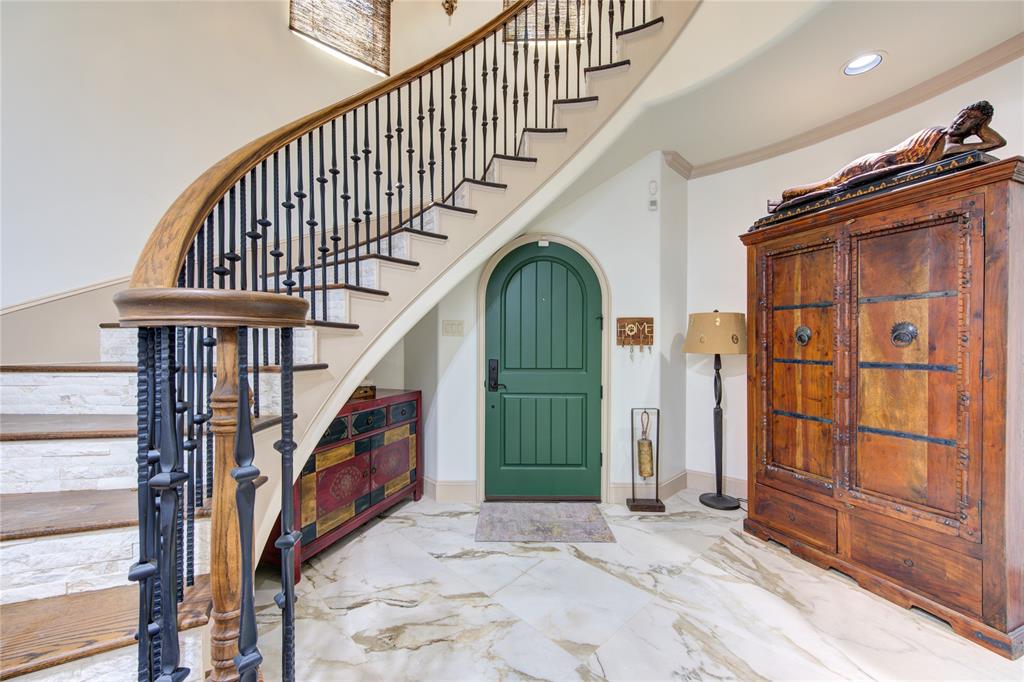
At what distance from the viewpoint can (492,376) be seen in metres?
3.23

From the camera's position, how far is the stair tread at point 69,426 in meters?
1.23

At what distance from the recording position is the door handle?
3.23 meters

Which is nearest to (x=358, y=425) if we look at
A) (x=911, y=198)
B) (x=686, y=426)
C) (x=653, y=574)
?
(x=653, y=574)

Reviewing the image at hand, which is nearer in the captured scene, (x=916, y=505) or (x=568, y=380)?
(x=916, y=505)

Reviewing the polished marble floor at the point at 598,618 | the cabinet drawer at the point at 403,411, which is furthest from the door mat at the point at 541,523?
the cabinet drawer at the point at 403,411

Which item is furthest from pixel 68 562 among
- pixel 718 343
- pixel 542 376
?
pixel 718 343

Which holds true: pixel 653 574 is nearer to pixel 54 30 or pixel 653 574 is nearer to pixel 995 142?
pixel 995 142

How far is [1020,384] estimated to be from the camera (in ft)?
5.31

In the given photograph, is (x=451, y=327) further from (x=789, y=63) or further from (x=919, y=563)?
(x=919, y=563)

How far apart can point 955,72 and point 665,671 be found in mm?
3417

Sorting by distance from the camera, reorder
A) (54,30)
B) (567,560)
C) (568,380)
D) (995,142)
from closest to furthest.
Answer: (995,142), (54,30), (567,560), (568,380)

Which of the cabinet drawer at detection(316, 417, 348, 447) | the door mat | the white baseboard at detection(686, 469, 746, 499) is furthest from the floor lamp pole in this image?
the cabinet drawer at detection(316, 417, 348, 447)

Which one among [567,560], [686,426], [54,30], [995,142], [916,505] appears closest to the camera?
[995,142]

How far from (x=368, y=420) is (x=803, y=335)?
2.66 meters
